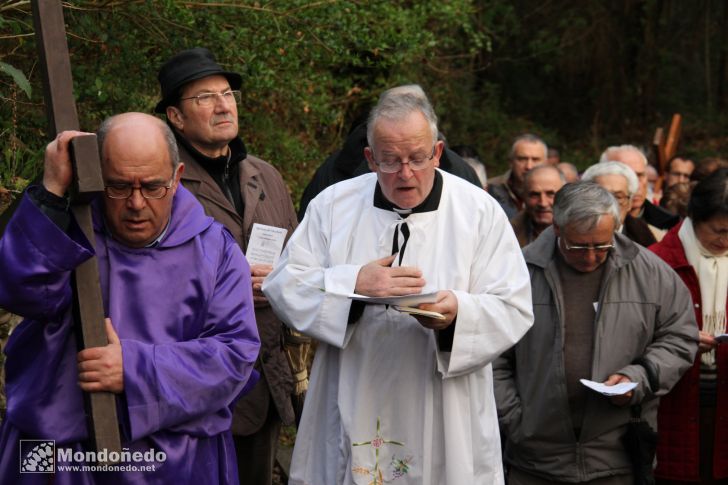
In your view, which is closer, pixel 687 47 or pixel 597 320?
pixel 597 320

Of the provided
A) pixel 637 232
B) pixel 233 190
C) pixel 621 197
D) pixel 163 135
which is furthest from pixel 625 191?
pixel 163 135

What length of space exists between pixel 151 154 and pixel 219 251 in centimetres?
45

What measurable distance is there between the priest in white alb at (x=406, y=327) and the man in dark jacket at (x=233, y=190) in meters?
0.86

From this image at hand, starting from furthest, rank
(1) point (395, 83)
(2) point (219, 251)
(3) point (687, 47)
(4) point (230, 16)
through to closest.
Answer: (3) point (687, 47) < (1) point (395, 83) < (4) point (230, 16) < (2) point (219, 251)

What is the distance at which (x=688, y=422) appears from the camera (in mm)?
5855

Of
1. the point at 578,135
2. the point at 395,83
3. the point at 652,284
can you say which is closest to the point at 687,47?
the point at 578,135

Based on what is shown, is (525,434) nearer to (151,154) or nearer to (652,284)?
(652,284)

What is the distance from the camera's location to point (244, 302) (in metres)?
3.82

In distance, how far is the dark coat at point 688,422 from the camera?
5855 mm

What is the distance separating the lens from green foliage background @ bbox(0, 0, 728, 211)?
20.8 ft

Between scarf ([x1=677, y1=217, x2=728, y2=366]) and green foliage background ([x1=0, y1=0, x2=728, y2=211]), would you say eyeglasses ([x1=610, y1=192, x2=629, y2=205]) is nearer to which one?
scarf ([x1=677, y1=217, x2=728, y2=366])

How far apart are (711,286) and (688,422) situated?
76cm

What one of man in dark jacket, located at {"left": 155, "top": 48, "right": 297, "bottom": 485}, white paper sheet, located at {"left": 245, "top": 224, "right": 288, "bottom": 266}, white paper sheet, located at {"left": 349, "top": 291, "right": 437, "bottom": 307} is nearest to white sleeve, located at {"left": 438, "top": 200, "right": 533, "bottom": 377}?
white paper sheet, located at {"left": 349, "top": 291, "right": 437, "bottom": 307}

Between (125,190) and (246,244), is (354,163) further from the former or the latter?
(125,190)
